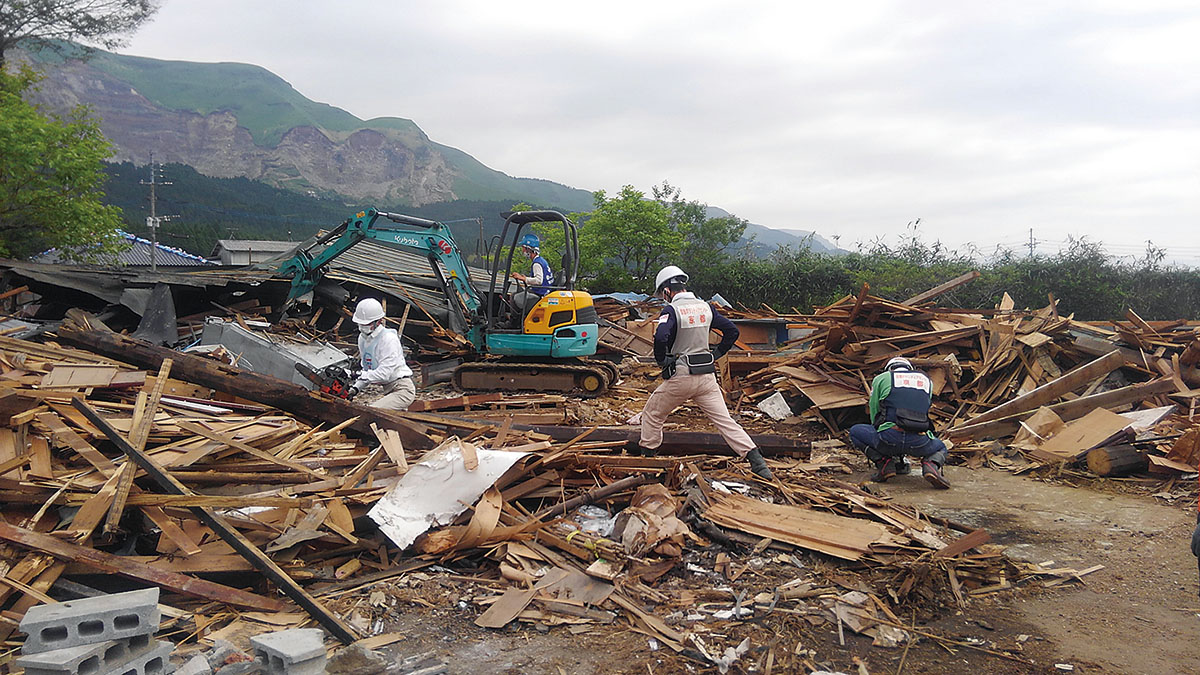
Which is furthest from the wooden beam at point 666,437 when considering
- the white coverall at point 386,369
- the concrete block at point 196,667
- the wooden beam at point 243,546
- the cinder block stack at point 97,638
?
the cinder block stack at point 97,638

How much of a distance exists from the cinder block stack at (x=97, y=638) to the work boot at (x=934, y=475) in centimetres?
633

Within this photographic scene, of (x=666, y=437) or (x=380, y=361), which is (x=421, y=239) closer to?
(x=380, y=361)

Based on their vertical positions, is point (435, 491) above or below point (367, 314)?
below

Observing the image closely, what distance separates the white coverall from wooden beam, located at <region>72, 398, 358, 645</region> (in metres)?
2.51

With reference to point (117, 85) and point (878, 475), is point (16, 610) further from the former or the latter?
point (117, 85)

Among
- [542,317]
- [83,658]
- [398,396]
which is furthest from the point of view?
[542,317]

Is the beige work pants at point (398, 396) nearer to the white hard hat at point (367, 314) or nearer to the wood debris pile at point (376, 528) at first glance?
the white hard hat at point (367, 314)

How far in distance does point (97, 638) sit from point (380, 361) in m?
4.22

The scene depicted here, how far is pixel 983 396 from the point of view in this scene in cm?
933

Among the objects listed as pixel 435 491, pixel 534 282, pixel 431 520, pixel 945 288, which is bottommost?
pixel 431 520

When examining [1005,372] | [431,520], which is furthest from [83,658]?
[1005,372]

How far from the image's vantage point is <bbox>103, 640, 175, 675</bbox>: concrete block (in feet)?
9.73

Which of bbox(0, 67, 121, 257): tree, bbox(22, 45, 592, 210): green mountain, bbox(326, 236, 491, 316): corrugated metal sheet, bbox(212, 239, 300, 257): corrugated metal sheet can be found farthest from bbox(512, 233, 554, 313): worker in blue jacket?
bbox(22, 45, 592, 210): green mountain

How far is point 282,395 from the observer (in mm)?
6309
